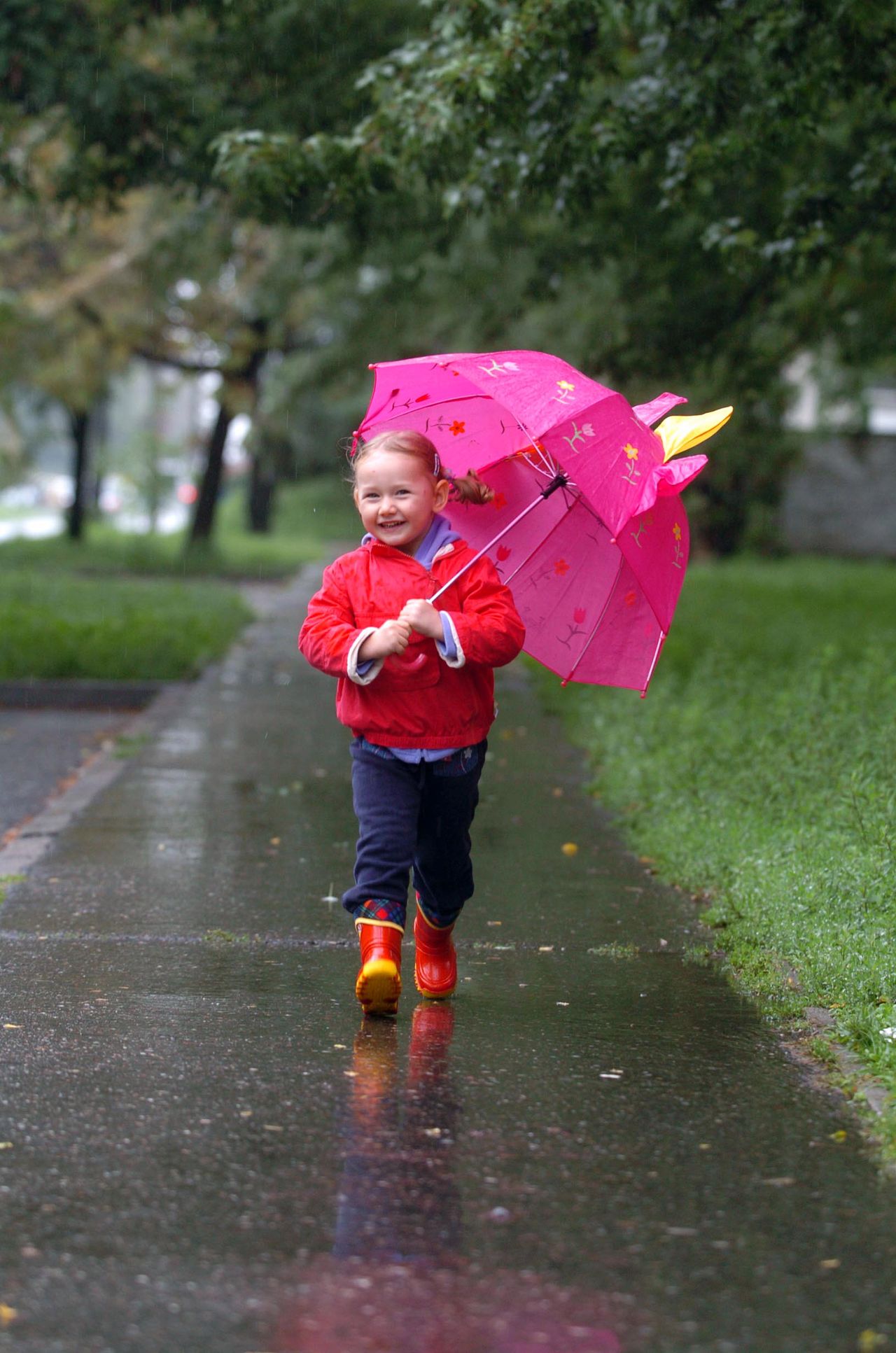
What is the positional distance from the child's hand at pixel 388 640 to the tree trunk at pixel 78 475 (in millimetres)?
29398

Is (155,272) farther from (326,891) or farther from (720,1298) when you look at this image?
(720,1298)

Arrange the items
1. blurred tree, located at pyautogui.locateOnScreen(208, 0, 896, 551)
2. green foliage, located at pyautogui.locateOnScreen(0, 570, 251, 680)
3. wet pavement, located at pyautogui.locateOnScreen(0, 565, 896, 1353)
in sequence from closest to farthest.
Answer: wet pavement, located at pyautogui.locateOnScreen(0, 565, 896, 1353) < blurred tree, located at pyautogui.locateOnScreen(208, 0, 896, 551) < green foliage, located at pyautogui.locateOnScreen(0, 570, 251, 680)

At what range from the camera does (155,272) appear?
21.8 metres

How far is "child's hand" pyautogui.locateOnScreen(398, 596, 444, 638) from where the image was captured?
4320mm

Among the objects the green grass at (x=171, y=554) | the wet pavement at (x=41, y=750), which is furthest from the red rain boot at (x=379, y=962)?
the green grass at (x=171, y=554)

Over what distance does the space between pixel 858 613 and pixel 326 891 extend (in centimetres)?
1244

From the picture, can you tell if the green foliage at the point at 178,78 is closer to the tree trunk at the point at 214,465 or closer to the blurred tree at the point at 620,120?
the blurred tree at the point at 620,120

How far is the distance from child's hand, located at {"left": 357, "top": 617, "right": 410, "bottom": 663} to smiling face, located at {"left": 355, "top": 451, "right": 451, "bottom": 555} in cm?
32

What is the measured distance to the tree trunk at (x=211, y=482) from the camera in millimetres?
28016

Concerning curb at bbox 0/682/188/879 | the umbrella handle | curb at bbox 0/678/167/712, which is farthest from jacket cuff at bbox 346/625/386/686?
curb at bbox 0/678/167/712

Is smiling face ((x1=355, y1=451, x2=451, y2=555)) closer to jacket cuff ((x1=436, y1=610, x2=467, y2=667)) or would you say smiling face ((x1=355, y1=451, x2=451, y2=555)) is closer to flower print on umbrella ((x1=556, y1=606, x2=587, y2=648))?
jacket cuff ((x1=436, y1=610, x2=467, y2=667))

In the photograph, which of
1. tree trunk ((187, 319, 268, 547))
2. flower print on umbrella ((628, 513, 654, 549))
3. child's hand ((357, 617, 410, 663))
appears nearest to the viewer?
child's hand ((357, 617, 410, 663))

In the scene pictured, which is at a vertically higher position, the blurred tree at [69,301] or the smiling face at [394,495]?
the blurred tree at [69,301]

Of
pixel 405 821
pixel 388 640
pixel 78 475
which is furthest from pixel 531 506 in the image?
pixel 78 475
